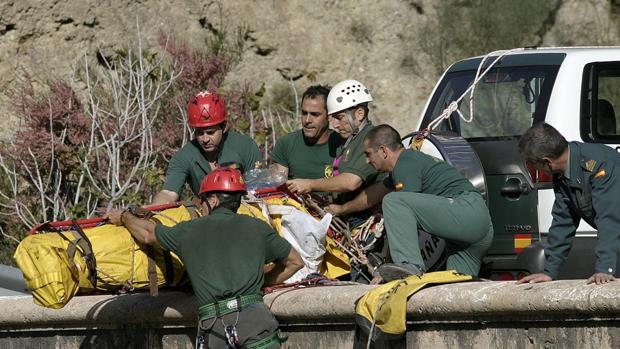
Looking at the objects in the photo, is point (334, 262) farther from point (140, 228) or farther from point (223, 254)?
point (223, 254)

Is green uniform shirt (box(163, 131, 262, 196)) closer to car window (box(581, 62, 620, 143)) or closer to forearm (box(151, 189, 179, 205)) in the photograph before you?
forearm (box(151, 189, 179, 205))

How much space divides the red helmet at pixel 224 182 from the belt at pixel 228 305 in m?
0.69

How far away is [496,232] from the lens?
1150 cm

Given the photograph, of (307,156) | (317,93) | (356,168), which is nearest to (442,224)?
(356,168)

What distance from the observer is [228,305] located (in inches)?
367

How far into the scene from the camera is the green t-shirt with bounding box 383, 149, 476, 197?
1020 centimetres

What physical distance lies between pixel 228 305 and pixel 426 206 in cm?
152

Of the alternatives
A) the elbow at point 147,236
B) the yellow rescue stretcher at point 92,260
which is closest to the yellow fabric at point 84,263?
the yellow rescue stretcher at point 92,260

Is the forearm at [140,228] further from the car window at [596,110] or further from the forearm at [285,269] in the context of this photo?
the car window at [596,110]

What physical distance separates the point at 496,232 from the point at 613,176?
257 centimetres

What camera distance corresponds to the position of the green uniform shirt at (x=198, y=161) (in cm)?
1145

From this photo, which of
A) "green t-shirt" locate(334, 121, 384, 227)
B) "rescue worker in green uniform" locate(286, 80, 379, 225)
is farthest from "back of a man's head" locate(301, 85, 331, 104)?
"green t-shirt" locate(334, 121, 384, 227)

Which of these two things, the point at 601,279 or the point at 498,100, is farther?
the point at 498,100

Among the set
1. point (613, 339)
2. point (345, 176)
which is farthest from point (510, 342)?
point (345, 176)
